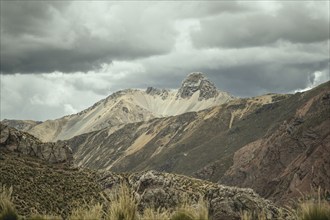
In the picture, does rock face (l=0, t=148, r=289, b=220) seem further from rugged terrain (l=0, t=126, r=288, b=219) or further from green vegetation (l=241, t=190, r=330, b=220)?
green vegetation (l=241, t=190, r=330, b=220)

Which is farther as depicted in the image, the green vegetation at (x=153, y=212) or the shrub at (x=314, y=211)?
the green vegetation at (x=153, y=212)

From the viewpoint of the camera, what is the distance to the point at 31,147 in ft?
218

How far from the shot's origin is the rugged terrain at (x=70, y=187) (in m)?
41.8

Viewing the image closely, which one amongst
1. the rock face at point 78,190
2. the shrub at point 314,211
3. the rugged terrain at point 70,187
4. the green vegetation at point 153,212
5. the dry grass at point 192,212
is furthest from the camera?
the rugged terrain at point 70,187

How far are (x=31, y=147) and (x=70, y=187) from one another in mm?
13969

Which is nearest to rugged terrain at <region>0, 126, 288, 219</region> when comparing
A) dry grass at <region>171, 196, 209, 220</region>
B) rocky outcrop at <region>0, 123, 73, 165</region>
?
rocky outcrop at <region>0, 123, 73, 165</region>

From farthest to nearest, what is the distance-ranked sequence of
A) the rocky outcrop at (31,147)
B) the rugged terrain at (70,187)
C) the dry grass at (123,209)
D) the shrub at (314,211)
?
the rocky outcrop at (31,147), the rugged terrain at (70,187), the dry grass at (123,209), the shrub at (314,211)

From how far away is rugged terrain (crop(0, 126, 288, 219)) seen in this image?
41812 mm

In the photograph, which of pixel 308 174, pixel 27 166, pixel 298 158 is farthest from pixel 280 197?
pixel 27 166

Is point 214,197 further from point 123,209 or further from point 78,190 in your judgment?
point 123,209

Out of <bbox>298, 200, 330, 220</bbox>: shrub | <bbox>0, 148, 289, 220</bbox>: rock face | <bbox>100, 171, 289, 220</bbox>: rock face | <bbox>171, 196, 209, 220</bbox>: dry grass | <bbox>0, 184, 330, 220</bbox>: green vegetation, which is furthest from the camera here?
<bbox>0, 148, 289, 220</bbox>: rock face

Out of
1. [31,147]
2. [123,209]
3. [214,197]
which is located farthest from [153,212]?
[31,147]

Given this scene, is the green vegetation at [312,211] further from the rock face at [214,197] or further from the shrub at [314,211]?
the rock face at [214,197]

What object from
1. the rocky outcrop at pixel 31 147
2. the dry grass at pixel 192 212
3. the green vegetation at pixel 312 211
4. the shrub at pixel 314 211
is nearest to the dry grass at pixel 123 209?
the dry grass at pixel 192 212
